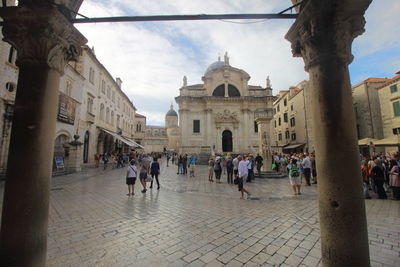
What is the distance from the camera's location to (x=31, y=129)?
2195 millimetres

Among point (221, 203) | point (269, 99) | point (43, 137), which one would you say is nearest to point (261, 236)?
point (221, 203)

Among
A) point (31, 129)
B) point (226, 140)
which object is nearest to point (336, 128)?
point (31, 129)

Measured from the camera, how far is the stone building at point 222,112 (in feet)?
94.4

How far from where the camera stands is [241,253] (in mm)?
3092

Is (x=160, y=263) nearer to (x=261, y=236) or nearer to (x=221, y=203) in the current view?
(x=261, y=236)

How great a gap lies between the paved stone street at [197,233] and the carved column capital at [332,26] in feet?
9.68

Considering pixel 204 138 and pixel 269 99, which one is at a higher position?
pixel 269 99

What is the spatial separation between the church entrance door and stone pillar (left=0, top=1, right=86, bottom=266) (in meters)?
28.2

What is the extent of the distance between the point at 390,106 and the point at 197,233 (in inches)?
1017

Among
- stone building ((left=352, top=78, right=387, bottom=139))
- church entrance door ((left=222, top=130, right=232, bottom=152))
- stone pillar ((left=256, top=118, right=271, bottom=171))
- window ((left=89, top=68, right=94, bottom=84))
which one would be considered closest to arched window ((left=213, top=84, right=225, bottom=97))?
church entrance door ((left=222, top=130, right=232, bottom=152))

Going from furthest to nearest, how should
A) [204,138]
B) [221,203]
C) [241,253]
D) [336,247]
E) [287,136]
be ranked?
1. [287,136]
2. [204,138]
3. [221,203]
4. [241,253]
5. [336,247]

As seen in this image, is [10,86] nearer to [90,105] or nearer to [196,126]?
[90,105]

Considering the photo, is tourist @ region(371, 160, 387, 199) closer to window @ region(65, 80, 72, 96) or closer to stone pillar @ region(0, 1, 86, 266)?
stone pillar @ region(0, 1, 86, 266)

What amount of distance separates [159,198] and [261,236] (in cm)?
423
